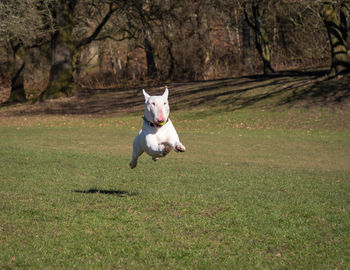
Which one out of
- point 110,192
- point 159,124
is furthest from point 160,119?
point 110,192

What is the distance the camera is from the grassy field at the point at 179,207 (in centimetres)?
628

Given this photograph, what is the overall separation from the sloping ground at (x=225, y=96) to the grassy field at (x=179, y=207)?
10427 mm

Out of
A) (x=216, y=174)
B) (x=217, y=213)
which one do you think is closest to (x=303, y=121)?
(x=216, y=174)

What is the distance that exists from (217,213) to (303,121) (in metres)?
20.8

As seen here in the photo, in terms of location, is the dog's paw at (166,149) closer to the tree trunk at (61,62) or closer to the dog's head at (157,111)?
the dog's head at (157,111)

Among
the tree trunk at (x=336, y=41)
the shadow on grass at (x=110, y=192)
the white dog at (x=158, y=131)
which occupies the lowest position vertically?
the shadow on grass at (x=110, y=192)

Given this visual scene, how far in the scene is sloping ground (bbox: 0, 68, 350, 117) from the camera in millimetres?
31513

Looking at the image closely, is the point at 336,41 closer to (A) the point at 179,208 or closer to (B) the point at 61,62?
(B) the point at 61,62

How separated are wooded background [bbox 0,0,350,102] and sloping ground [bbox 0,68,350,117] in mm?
1957

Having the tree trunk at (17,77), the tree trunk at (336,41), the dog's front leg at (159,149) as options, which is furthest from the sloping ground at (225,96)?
the dog's front leg at (159,149)

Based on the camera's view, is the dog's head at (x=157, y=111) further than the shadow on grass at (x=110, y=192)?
No

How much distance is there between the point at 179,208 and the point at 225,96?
87.1 ft

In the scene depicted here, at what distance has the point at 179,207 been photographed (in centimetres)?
881

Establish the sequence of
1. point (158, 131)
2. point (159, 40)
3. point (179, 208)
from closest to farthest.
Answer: point (158, 131) → point (179, 208) → point (159, 40)
